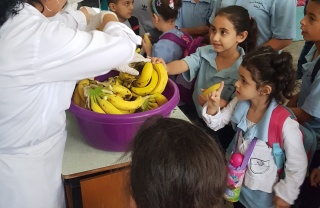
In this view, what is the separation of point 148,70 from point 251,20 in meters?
0.73

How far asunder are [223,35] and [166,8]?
0.47 metres

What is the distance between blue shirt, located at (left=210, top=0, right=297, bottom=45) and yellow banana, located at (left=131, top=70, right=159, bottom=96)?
82cm

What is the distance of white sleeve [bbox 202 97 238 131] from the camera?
4.62 feet

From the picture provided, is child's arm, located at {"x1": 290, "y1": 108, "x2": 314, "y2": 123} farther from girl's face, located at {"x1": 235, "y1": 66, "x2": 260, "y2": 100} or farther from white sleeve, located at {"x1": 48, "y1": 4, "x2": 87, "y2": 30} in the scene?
white sleeve, located at {"x1": 48, "y1": 4, "x2": 87, "y2": 30}

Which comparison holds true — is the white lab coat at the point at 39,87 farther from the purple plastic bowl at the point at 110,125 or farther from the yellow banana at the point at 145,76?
the yellow banana at the point at 145,76

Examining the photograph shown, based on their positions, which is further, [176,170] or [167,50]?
[167,50]

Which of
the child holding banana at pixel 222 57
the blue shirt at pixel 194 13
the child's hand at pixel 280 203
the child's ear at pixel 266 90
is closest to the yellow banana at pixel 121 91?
the child holding banana at pixel 222 57

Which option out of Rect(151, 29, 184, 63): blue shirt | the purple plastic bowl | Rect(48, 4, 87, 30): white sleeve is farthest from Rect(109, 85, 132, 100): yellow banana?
Rect(151, 29, 184, 63): blue shirt

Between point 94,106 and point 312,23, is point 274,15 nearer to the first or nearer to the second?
point 312,23

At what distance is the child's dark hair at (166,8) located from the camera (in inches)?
76.7

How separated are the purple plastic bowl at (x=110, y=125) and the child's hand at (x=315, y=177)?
68 centimetres

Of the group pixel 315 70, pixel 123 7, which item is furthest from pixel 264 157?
pixel 123 7

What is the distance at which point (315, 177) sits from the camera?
1.40 metres

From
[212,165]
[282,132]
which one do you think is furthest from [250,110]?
[212,165]
